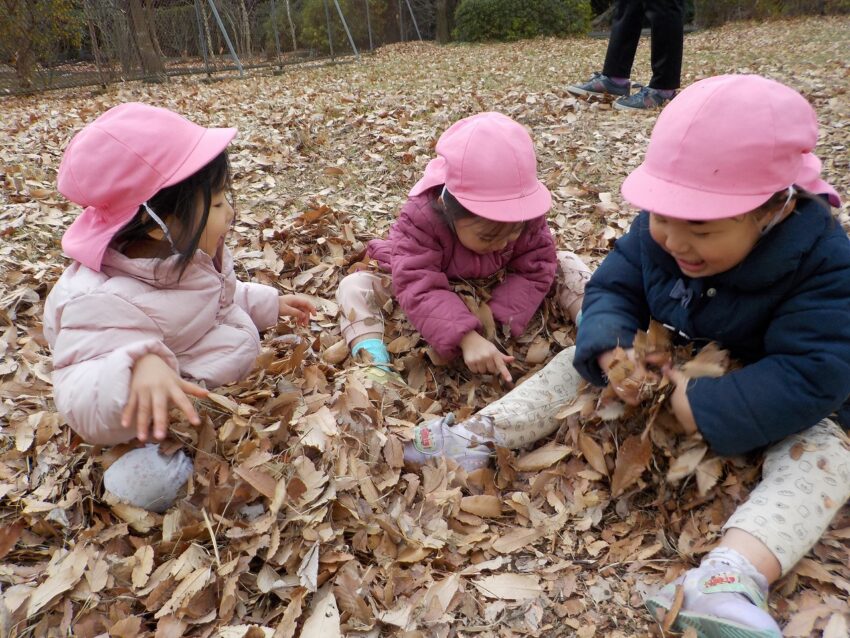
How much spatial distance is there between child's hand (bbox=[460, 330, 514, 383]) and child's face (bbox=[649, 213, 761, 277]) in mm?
857

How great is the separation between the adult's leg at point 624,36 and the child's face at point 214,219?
5561 mm

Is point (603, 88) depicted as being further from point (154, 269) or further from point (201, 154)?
point (154, 269)

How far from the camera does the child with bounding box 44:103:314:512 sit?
179cm

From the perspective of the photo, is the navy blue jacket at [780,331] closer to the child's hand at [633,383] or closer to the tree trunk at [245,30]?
the child's hand at [633,383]

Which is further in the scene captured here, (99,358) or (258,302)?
(258,302)

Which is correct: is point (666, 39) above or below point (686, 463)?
above

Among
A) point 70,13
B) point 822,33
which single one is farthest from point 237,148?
point 822,33

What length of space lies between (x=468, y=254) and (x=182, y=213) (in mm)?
1266

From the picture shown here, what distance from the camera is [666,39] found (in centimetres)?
612

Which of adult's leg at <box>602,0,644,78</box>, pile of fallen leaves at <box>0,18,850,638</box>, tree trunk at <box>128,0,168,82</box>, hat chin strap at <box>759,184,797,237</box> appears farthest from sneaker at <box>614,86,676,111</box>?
tree trunk at <box>128,0,168,82</box>

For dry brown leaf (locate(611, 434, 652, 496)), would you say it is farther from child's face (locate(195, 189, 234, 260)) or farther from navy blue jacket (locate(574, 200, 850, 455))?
child's face (locate(195, 189, 234, 260))

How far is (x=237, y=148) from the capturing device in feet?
18.8

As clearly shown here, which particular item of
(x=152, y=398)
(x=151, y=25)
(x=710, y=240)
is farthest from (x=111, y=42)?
(x=710, y=240)

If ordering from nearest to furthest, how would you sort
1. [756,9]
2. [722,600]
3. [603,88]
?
1. [722,600]
2. [603,88]
3. [756,9]
